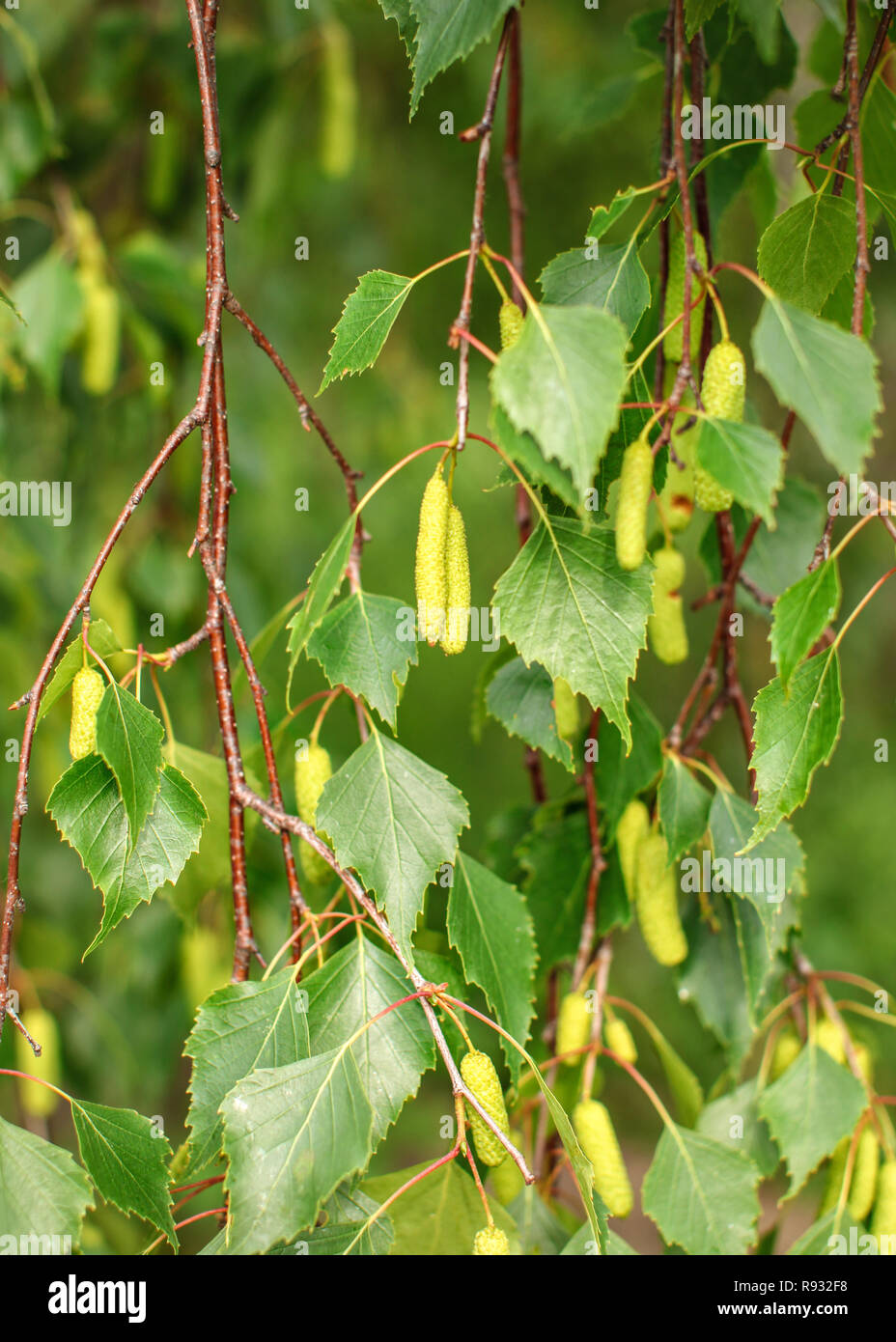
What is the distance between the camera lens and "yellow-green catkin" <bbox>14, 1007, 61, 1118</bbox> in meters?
1.09

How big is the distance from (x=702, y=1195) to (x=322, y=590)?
0.51 meters

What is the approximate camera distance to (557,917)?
862 mm

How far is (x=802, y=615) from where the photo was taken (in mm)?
543

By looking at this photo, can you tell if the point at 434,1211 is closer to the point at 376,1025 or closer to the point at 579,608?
the point at 376,1025

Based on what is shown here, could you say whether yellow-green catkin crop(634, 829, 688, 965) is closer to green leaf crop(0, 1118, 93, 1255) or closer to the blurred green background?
the blurred green background

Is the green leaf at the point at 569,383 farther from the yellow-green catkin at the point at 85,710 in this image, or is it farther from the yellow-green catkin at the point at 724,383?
the yellow-green catkin at the point at 85,710

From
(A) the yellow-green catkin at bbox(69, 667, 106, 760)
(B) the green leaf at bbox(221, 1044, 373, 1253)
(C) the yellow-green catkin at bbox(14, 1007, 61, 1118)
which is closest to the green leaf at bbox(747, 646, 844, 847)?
(B) the green leaf at bbox(221, 1044, 373, 1253)

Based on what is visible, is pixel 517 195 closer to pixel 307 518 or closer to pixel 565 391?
pixel 565 391

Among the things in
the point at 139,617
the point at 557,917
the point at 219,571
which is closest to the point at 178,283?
the point at 139,617

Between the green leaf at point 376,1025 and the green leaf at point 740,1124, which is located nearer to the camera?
the green leaf at point 376,1025

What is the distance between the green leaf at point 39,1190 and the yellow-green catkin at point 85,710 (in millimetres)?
196

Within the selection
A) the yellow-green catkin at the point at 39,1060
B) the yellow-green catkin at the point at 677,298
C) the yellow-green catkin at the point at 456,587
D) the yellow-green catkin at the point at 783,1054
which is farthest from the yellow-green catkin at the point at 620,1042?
the yellow-green catkin at the point at 39,1060

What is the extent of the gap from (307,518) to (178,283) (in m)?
0.91

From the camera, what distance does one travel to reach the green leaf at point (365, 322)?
0.59 m
